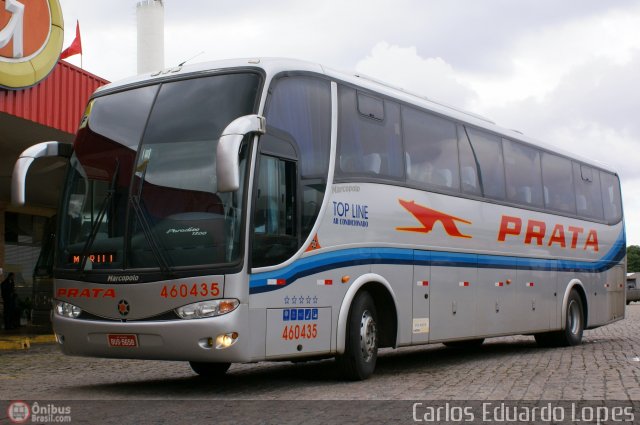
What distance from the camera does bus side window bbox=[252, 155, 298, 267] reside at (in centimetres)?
896

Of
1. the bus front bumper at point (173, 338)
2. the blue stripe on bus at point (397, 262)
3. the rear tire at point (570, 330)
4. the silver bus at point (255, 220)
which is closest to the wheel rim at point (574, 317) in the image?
the rear tire at point (570, 330)

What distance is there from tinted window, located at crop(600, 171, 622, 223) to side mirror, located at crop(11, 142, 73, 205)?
12.7 metres

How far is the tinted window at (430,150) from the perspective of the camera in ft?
39.1

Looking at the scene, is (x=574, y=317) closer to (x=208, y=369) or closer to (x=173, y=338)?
(x=208, y=369)

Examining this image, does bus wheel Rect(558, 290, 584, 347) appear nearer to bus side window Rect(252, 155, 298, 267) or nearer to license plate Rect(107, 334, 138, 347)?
bus side window Rect(252, 155, 298, 267)

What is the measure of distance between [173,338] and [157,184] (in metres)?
1.54

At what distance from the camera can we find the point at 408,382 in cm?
1031

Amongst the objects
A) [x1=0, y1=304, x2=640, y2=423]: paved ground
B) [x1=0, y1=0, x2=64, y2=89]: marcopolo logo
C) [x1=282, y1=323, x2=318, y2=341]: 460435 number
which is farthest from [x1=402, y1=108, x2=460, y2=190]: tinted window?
[x1=0, y1=0, x2=64, y2=89]: marcopolo logo

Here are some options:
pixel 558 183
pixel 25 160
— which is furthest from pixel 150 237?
pixel 558 183

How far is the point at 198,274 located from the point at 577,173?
37.7 ft

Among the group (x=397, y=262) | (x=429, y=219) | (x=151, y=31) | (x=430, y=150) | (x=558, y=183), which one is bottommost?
(x=397, y=262)

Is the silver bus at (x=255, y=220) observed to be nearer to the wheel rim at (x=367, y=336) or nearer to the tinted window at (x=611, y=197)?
the wheel rim at (x=367, y=336)

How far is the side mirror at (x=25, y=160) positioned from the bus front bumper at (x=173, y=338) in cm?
145

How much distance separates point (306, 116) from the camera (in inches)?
391
